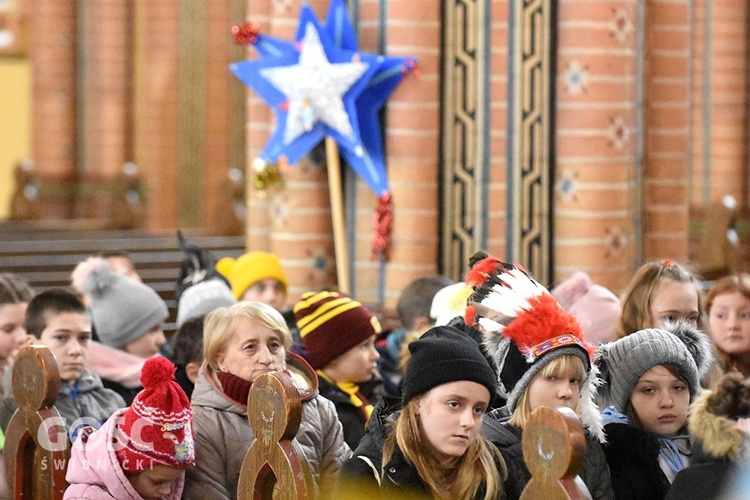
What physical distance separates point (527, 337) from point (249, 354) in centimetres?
88

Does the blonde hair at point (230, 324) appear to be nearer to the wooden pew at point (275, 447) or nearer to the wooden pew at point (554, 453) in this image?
the wooden pew at point (275, 447)

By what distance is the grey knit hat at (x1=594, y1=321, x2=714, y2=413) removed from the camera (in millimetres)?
4371

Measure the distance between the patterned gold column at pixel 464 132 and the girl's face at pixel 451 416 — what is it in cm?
405

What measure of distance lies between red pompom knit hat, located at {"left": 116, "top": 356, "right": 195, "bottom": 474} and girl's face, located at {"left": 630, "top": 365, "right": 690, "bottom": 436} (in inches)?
52.4

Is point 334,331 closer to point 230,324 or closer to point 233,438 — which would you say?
point 230,324

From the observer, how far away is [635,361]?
14.4 feet

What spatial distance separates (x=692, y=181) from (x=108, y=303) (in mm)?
9954

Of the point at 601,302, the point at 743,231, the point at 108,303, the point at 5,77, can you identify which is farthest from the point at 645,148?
the point at 5,77

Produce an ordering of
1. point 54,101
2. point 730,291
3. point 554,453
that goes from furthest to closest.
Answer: point 54,101 < point 730,291 < point 554,453

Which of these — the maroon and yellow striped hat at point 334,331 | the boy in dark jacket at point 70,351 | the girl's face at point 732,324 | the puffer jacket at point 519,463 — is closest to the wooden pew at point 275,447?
the puffer jacket at point 519,463

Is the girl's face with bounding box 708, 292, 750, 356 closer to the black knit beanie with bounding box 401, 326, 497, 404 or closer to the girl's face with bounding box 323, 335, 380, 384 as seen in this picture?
the girl's face with bounding box 323, 335, 380, 384

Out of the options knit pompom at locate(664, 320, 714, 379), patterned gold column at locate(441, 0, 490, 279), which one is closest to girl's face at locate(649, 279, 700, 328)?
knit pompom at locate(664, 320, 714, 379)

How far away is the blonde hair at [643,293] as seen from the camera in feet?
17.3

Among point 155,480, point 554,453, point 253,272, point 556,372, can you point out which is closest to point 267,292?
point 253,272
